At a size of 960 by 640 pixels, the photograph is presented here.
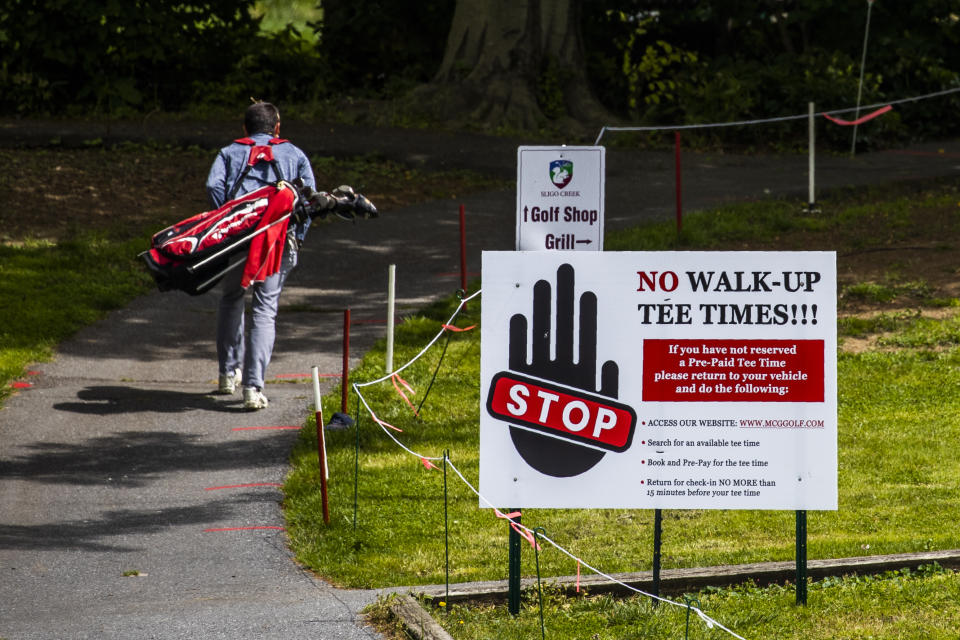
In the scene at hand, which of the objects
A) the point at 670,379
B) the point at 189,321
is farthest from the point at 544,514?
the point at 189,321

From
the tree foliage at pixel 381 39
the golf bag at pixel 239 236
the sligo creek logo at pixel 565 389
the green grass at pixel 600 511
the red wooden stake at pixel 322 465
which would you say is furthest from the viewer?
the tree foliage at pixel 381 39

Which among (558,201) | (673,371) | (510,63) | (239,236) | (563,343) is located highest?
(510,63)

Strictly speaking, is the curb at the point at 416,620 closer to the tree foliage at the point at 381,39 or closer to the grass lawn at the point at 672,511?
the grass lawn at the point at 672,511

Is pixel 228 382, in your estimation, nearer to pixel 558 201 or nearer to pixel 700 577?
pixel 558 201

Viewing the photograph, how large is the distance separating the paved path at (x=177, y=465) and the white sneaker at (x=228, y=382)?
0.32 feet

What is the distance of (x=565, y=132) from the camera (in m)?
21.2

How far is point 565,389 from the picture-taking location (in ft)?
16.2

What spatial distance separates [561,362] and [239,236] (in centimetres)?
371

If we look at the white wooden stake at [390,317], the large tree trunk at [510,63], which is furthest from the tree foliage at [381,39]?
the white wooden stake at [390,317]

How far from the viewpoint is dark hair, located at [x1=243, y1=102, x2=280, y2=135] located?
852 cm

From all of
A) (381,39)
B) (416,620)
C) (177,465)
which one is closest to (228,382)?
(177,465)

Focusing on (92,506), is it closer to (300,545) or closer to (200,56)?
(300,545)

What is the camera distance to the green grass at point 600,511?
6051mm

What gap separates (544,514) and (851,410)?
2.86 m
